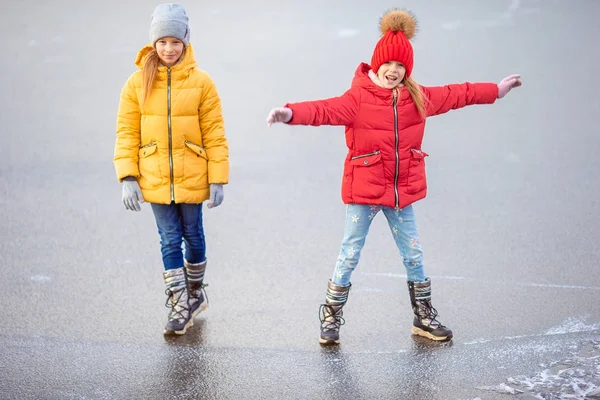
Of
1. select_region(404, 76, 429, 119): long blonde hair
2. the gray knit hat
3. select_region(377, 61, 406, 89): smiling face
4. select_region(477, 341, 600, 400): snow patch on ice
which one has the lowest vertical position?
select_region(477, 341, 600, 400): snow patch on ice

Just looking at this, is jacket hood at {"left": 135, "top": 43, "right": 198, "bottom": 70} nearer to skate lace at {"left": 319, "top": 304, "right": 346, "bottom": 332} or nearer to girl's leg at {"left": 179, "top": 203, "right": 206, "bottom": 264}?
girl's leg at {"left": 179, "top": 203, "right": 206, "bottom": 264}

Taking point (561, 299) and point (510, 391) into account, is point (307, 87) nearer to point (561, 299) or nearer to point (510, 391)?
point (561, 299)

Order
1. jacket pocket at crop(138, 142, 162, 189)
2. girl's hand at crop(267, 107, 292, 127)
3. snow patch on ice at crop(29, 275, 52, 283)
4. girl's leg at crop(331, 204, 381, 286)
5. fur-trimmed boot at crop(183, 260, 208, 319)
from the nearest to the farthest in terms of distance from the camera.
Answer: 1. girl's hand at crop(267, 107, 292, 127)
2. girl's leg at crop(331, 204, 381, 286)
3. jacket pocket at crop(138, 142, 162, 189)
4. fur-trimmed boot at crop(183, 260, 208, 319)
5. snow patch on ice at crop(29, 275, 52, 283)

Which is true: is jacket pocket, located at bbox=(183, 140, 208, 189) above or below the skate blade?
above

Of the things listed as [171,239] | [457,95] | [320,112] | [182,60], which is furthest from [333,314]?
[182,60]

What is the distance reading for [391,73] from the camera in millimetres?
4750

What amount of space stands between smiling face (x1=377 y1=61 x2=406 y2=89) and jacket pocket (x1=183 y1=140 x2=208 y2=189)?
103cm

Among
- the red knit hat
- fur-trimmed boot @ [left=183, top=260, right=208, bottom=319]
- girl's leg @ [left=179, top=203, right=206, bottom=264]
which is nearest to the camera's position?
the red knit hat

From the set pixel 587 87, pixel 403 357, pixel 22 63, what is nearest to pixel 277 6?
pixel 22 63

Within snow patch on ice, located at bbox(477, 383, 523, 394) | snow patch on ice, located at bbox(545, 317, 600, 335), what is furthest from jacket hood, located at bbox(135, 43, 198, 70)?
snow patch on ice, located at bbox(545, 317, 600, 335)

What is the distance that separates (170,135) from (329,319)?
126 centimetres

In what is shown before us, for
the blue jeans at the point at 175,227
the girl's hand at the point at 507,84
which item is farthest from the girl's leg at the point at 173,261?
the girl's hand at the point at 507,84

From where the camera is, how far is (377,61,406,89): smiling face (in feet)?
15.6

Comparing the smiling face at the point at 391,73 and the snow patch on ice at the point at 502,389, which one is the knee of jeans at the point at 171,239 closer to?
the smiling face at the point at 391,73
